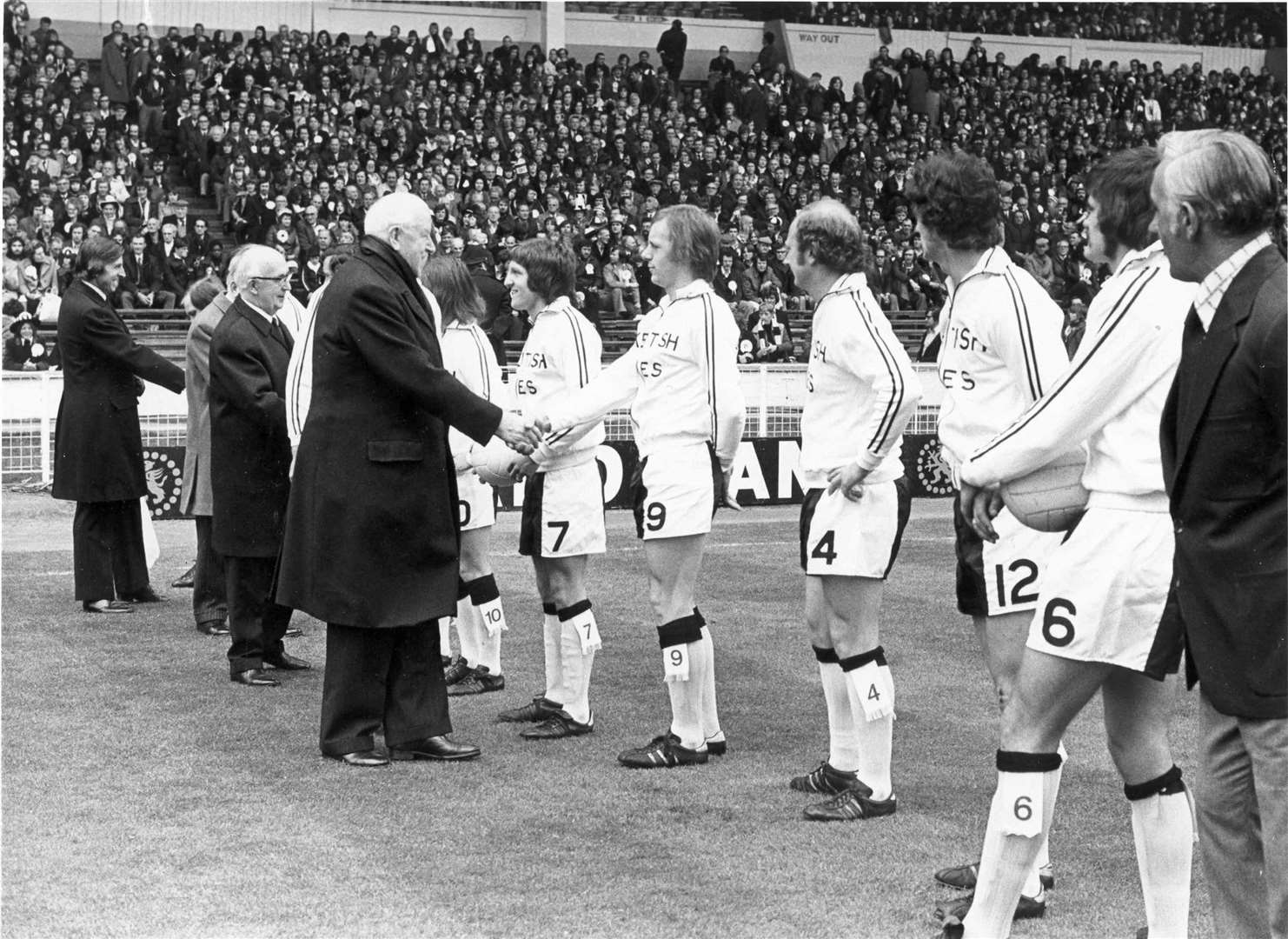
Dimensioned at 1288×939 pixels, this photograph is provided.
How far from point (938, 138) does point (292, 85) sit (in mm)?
11392

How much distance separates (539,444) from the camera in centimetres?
636

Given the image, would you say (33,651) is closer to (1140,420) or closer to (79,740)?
(79,740)

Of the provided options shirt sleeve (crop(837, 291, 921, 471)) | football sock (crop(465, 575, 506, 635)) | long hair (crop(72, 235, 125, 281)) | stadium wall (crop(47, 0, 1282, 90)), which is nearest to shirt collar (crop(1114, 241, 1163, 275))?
shirt sleeve (crop(837, 291, 921, 471))

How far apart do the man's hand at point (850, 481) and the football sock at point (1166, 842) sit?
147 centimetres

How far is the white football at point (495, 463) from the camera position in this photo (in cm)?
671

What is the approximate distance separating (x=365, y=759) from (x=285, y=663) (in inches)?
82.3

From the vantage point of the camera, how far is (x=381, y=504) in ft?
20.0

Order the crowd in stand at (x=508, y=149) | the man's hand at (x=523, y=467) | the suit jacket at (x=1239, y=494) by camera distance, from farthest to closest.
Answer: the crowd in stand at (x=508, y=149) → the man's hand at (x=523, y=467) → the suit jacket at (x=1239, y=494)

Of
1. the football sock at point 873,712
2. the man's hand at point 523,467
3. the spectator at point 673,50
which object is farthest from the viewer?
the spectator at point 673,50

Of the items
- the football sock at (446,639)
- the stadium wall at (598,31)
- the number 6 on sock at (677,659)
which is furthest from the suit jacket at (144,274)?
the number 6 on sock at (677,659)

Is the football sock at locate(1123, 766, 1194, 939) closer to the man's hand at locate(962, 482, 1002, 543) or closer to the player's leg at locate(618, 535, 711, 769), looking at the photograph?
the man's hand at locate(962, 482, 1002, 543)

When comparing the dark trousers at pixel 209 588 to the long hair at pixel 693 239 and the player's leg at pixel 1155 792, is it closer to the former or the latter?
the long hair at pixel 693 239

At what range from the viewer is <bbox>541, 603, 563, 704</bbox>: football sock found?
6.88m

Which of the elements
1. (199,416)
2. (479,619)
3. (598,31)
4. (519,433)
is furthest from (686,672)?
(598,31)
